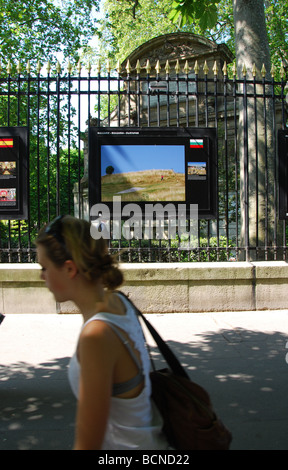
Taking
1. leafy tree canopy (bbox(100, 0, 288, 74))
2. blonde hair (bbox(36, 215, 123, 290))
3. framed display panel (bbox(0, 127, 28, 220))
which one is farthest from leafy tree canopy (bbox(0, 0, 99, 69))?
blonde hair (bbox(36, 215, 123, 290))

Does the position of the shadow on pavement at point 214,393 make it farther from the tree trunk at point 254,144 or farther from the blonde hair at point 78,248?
the tree trunk at point 254,144

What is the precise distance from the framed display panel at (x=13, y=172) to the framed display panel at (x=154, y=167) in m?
1.08

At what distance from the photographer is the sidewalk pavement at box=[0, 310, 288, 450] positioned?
3.16 meters

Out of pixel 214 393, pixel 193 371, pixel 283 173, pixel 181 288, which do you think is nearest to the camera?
pixel 214 393

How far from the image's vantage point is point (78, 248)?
1483mm

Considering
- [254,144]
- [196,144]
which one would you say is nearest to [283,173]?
[254,144]

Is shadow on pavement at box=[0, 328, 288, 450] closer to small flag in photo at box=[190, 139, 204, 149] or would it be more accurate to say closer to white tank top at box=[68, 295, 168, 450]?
white tank top at box=[68, 295, 168, 450]

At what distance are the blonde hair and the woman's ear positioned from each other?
1 centimetres

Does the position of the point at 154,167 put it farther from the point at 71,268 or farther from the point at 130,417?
the point at 130,417

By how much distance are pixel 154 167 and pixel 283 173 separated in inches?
85.3

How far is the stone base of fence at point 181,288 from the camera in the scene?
21.6 ft

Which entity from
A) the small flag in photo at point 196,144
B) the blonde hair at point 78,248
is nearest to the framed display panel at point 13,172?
the small flag in photo at point 196,144

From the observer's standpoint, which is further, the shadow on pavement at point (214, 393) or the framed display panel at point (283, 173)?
the framed display panel at point (283, 173)
